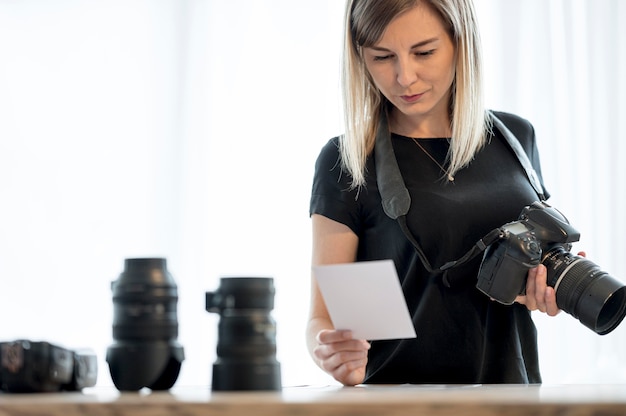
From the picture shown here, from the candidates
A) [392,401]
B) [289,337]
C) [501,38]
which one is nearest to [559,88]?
[501,38]

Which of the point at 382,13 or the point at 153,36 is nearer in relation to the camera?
the point at 382,13

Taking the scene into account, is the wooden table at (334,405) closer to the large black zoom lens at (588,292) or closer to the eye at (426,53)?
the large black zoom lens at (588,292)

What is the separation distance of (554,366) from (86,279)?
1.43 meters

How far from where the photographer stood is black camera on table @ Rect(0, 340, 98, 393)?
90 cm

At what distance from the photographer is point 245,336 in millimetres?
938

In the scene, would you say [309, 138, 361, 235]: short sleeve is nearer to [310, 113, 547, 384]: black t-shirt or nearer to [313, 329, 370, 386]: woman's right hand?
[310, 113, 547, 384]: black t-shirt

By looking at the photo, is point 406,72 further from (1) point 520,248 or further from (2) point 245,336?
(2) point 245,336

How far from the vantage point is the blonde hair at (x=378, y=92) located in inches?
58.5

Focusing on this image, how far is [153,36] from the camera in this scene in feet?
9.82

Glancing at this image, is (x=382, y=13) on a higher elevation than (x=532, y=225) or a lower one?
higher

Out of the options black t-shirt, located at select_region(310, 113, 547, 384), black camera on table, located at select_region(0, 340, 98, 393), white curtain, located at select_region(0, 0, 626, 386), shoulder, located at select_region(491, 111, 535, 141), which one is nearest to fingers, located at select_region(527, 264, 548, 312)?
black t-shirt, located at select_region(310, 113, 547, 384)

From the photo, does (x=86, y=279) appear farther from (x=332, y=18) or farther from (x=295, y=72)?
(x=332, y=18)

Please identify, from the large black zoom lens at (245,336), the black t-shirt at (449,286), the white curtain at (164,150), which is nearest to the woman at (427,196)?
the black t-shirt at (449,286)

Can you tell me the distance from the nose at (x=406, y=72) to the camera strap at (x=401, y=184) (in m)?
0.14
